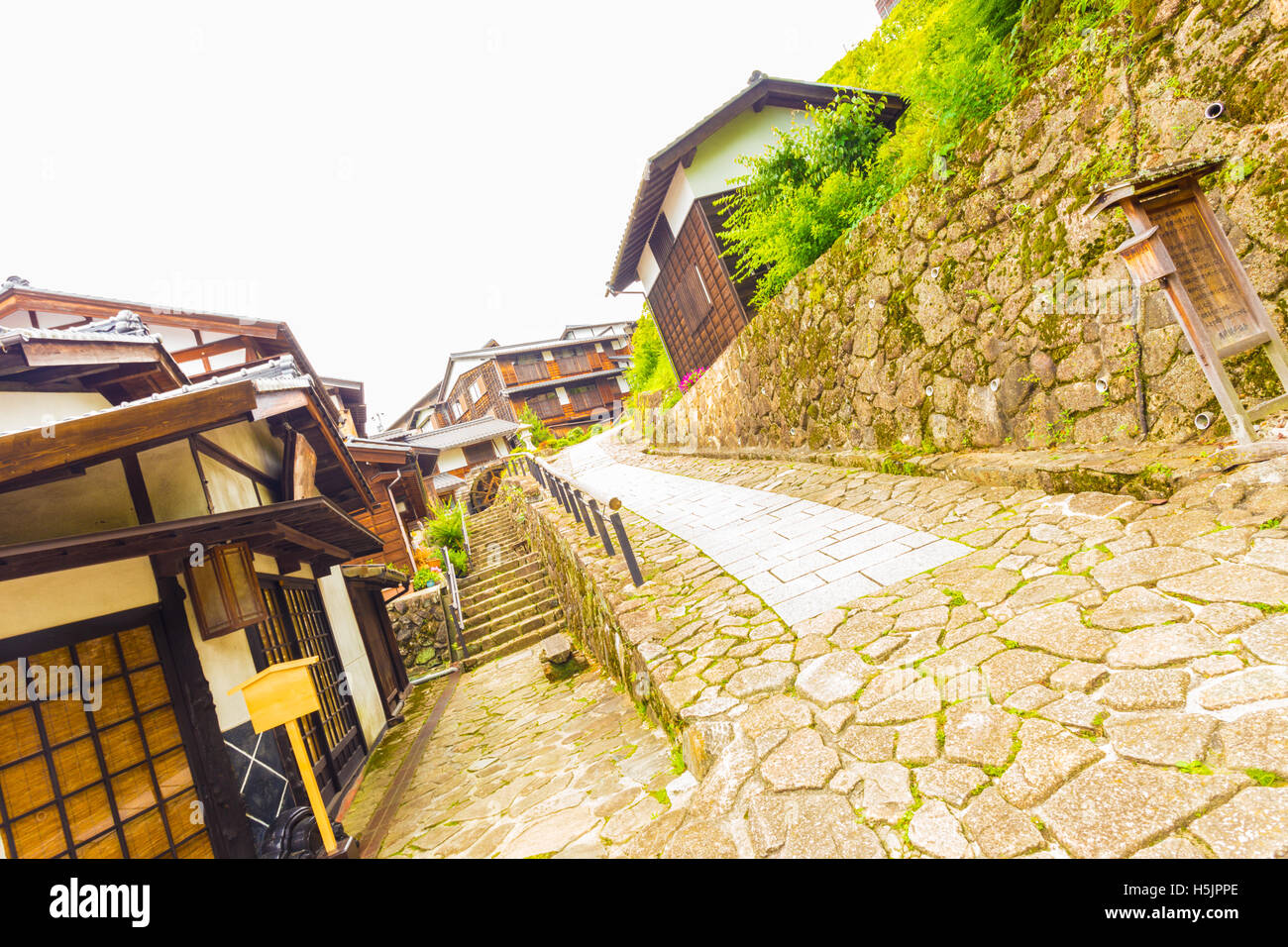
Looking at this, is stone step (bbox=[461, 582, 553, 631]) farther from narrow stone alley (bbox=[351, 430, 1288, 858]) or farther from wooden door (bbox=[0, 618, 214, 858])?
wooden door (bbox=[0, 618, 214, 858])

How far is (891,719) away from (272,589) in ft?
20.3

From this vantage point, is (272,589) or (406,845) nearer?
(406,845)

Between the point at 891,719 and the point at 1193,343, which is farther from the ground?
the point at 1193,343

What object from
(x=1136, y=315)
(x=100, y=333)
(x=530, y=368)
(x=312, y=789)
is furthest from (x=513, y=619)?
(x=530, y=368)

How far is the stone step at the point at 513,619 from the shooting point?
11.0 meters

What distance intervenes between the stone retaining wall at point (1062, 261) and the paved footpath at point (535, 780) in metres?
4.72

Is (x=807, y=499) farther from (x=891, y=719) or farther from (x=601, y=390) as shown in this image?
(x=601, y=390)

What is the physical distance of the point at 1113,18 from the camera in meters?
4.55

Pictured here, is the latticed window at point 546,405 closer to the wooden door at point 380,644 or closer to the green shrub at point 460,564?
the green shrub at point 460,564

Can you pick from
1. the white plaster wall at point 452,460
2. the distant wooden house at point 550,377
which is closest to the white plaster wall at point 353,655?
the white plaster wall at point 452,460

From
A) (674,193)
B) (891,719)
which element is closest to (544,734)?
(891,719)

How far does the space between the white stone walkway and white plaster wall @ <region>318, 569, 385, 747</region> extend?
4.62 metres

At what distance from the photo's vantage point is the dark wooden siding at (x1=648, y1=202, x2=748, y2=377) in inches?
539

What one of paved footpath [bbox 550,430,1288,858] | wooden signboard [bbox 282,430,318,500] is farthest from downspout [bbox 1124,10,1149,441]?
wooden signboard [bbox 282,430,318,500]
